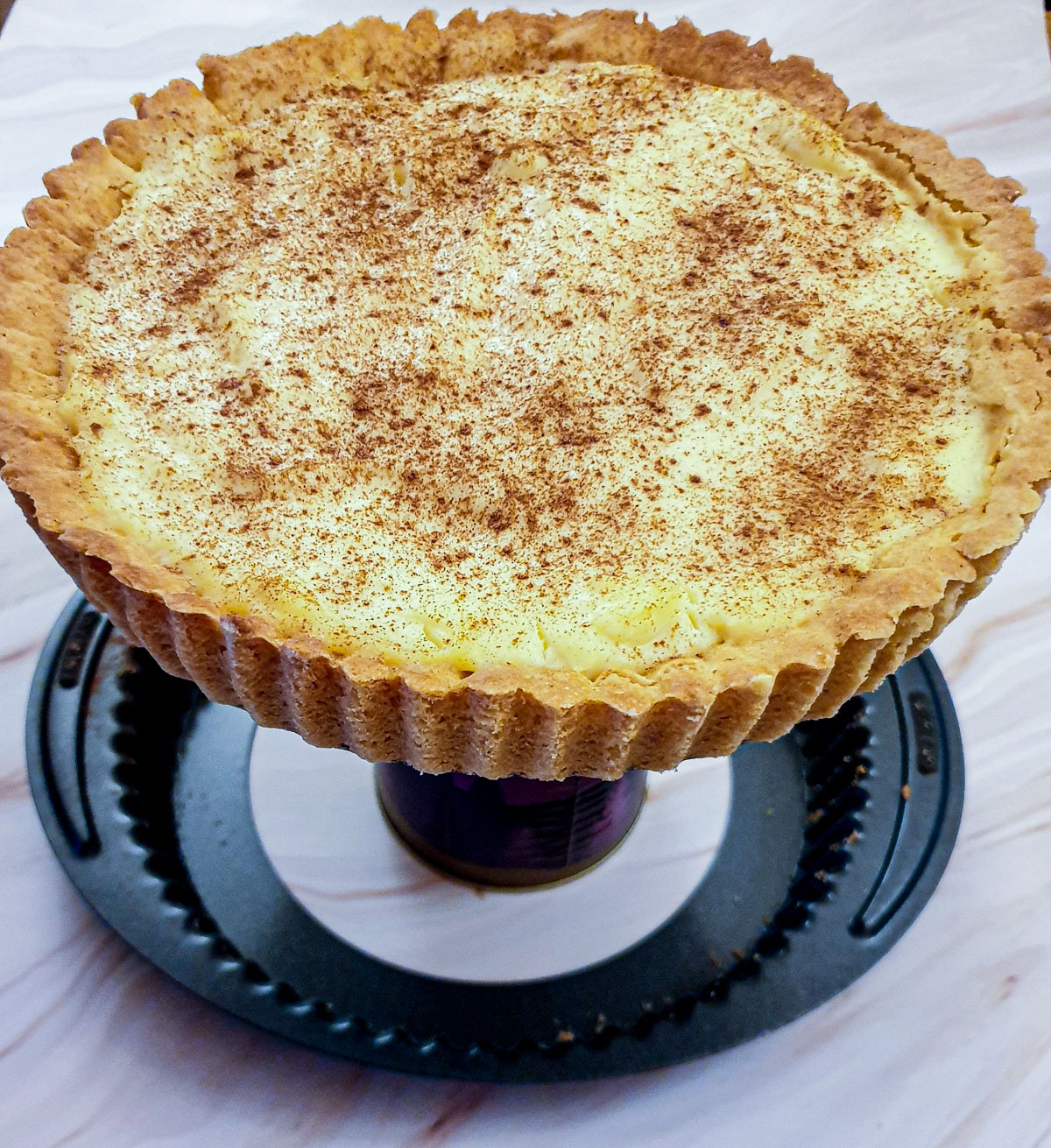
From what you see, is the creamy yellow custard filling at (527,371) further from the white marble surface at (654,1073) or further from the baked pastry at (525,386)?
the white marble surface at (654,1073)

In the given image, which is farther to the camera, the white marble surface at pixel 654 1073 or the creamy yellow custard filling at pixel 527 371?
the white marble surface at pixel 654 1073

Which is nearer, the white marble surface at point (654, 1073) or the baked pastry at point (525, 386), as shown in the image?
the baked pastry at point (525, 386)

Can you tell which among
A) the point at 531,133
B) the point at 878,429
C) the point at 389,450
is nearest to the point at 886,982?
the point at 878,429

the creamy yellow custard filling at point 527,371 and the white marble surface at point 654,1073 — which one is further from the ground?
the creamy yellow custard filling at point 527,371

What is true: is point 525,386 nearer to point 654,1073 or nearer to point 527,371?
point 527,371

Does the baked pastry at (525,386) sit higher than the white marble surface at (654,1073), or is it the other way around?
the baked pastry at (525,386)

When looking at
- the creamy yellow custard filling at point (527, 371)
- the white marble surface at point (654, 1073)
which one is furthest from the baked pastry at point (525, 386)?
the white marble surface at point (654, 1073)

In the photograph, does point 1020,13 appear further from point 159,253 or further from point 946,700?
point 159,253
